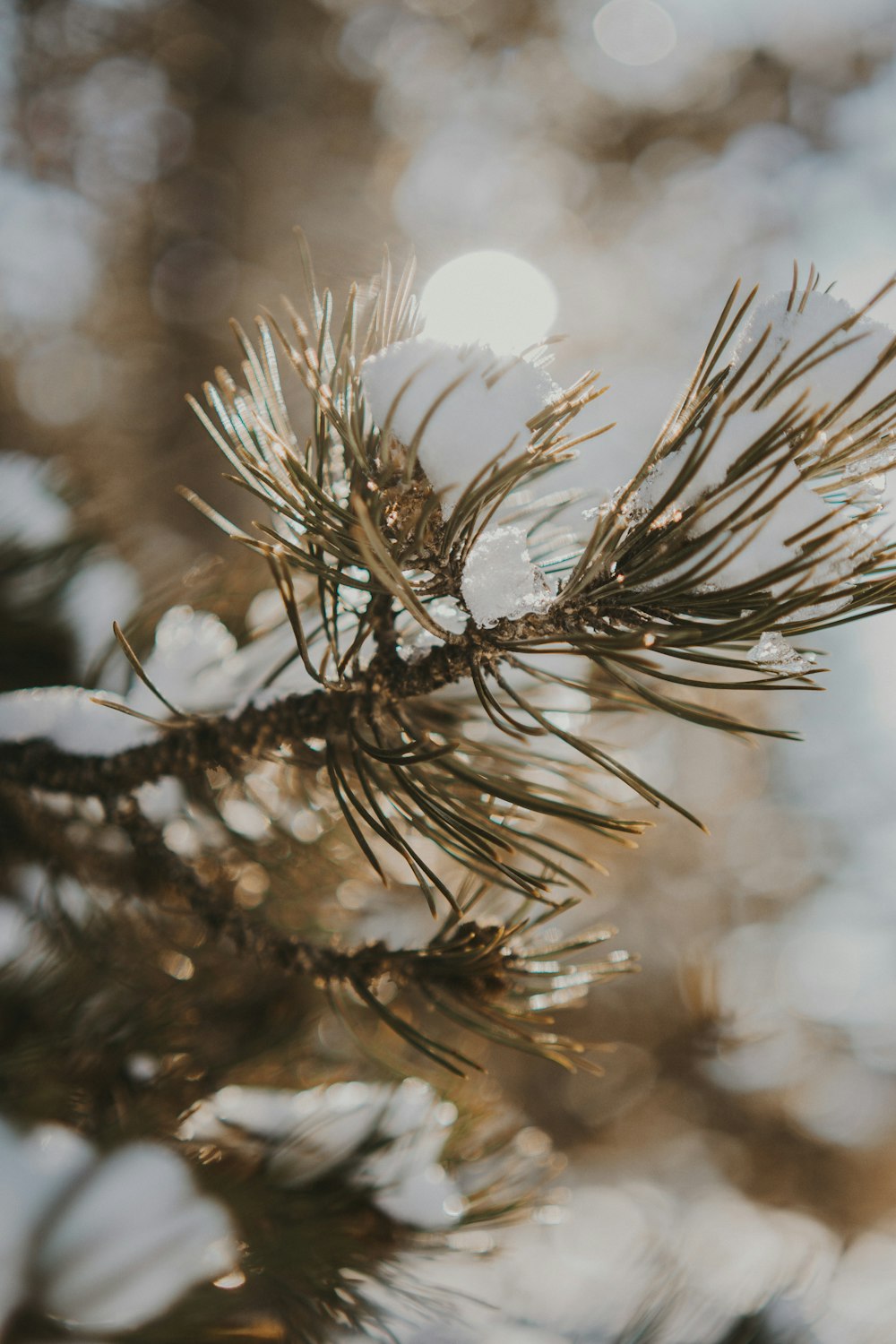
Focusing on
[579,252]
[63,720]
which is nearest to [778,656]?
[63,720]

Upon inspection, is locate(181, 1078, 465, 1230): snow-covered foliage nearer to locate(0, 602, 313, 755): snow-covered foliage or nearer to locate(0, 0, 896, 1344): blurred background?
locate(0, 602, 313, 755): snow-covered foliage

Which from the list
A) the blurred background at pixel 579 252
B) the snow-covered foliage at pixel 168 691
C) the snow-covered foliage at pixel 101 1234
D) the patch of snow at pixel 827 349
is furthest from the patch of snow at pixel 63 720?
the blurred background at pixel 579 252

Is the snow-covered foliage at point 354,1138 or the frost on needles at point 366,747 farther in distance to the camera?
the snow-covered foliage at point 354,1138

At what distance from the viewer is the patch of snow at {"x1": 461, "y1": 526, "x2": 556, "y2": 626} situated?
242mm

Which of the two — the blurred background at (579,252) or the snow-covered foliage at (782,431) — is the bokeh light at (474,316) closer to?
the snow-covered foliage at (782,431)

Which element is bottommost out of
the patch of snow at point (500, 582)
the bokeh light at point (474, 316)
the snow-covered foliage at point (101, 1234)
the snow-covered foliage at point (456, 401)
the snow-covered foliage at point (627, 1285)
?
the snow-covered foliage at point (627, 1285)

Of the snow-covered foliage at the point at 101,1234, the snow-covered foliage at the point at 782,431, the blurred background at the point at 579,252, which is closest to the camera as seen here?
the snow-covered foliage at the point at 782,431

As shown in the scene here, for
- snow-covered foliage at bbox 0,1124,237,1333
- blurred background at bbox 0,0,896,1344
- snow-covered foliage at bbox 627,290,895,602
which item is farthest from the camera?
blurred background at bbox 0,0,896,1344

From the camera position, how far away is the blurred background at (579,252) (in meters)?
1.23

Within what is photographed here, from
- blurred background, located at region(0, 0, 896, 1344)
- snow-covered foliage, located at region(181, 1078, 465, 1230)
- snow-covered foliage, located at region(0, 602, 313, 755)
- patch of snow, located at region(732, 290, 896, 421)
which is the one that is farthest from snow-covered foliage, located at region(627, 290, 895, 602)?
blurred background, located at region(0, 0, 896, 1344)

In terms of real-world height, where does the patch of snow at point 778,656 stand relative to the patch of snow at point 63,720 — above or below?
below

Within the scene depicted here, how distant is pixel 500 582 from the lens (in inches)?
9.5

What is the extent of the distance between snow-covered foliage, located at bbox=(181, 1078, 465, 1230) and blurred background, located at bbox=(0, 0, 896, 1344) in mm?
806

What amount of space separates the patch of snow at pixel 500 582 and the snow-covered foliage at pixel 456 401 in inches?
1.1
